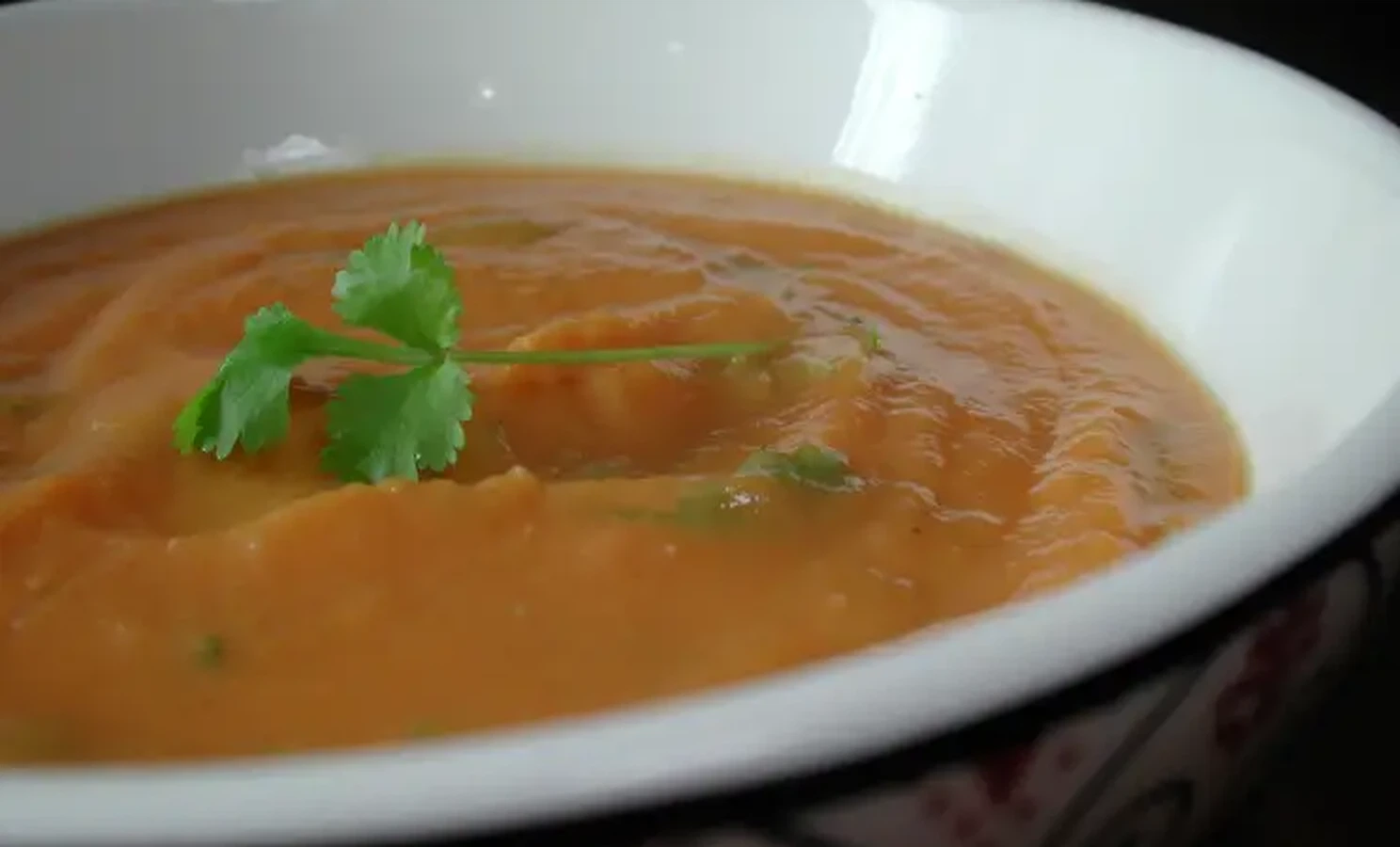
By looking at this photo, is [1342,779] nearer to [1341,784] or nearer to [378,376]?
[1341,784]

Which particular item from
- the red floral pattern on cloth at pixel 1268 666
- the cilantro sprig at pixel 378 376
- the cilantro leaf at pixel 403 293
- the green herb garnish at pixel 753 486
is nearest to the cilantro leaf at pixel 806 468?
the green herb garnish at pixel 753 486

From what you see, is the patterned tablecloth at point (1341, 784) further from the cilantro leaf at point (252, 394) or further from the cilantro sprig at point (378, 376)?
the cilantro leaf at point (252, 394)

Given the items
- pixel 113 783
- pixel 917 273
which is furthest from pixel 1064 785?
pixel 917 273

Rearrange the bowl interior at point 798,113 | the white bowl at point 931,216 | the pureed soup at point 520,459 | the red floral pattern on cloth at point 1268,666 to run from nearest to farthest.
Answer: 1. the white bowl at point 931,216
2. the red floral pattern on cloth at point 1268,666
3. the pureed soup at point 520,459
4. the bowl interior at point 798,113

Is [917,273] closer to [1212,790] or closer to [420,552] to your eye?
[420,552]

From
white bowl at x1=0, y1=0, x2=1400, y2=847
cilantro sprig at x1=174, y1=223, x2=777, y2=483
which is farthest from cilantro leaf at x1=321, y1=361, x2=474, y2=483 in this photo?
white bowl at x1=0, y1=0, x2=1400, y2=847

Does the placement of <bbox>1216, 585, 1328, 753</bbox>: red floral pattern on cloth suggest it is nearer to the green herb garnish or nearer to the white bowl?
the white bowl
